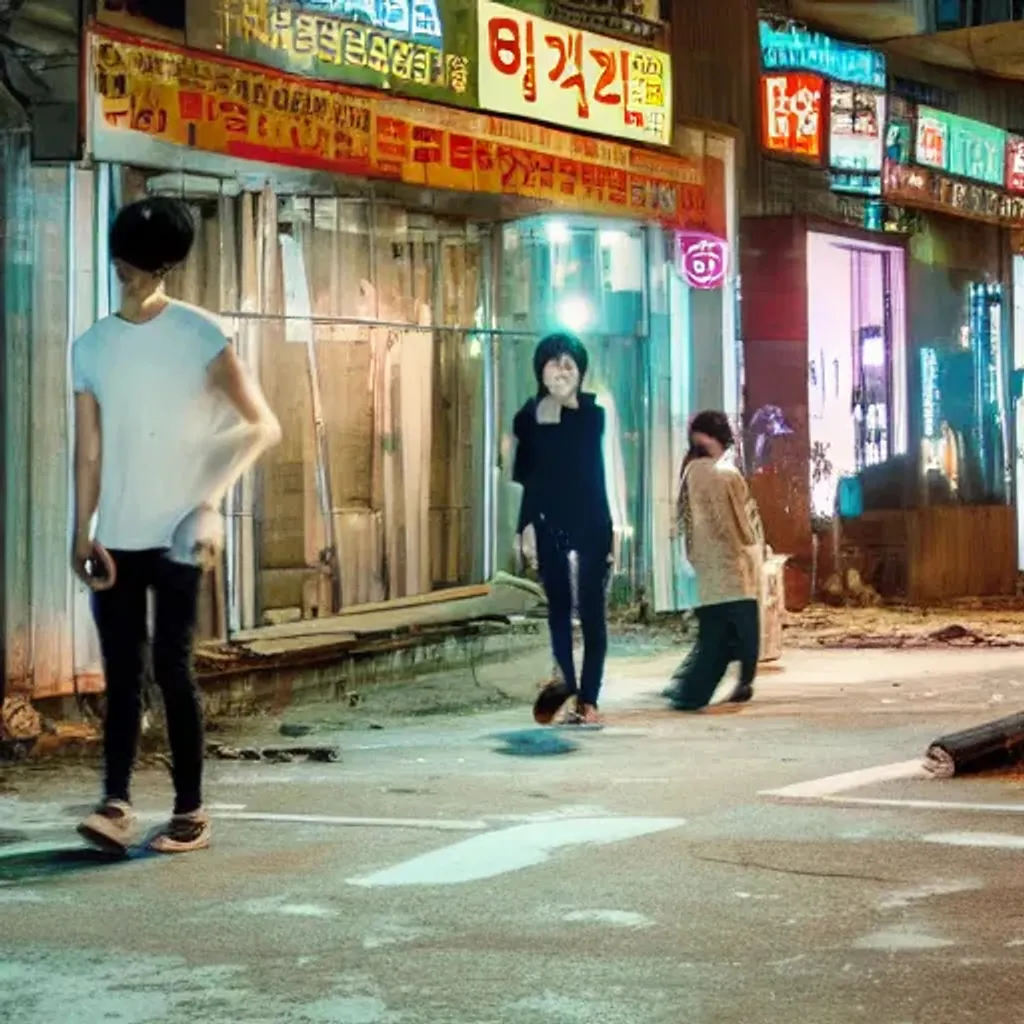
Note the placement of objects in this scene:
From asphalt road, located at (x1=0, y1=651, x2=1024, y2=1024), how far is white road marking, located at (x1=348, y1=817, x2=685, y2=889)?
17 mm

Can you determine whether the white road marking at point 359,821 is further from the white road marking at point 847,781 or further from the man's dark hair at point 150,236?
the man's dark hair at point 150,236

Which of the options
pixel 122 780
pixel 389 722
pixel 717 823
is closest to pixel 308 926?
pixel 122 780

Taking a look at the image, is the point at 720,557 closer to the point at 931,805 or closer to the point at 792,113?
the point at 931,805

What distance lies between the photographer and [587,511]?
1070 centimetres

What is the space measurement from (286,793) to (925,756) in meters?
2.68

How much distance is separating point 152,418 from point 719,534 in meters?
5.46

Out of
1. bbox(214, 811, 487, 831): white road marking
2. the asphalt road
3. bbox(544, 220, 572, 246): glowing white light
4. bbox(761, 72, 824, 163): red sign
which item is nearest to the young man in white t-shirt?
the asphalt road

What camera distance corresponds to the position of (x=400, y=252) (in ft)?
45.5

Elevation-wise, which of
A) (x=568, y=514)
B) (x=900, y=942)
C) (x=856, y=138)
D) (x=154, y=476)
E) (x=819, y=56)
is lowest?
(x=900, y=942)

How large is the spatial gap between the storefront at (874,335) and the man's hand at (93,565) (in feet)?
45.5

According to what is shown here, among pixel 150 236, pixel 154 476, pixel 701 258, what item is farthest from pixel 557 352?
pixel 701 258

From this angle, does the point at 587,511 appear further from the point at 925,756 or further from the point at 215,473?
the point at 215,473

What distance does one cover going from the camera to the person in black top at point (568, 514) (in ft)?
35.1

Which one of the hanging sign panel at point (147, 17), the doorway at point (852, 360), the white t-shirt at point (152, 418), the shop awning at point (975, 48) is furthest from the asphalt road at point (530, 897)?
the shop awning at point (975, 48)
